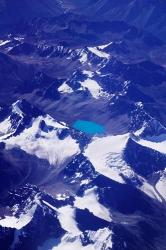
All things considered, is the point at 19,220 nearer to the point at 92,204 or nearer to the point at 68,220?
the point at 68,220

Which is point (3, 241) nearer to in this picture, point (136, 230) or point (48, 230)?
point (48, 230)

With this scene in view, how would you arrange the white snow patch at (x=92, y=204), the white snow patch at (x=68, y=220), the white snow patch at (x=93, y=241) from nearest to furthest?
the white snow patch at (x=93, y=241) → the white snow patch at (x=68, y=220) → the white snow patch at (x=92, y=204)

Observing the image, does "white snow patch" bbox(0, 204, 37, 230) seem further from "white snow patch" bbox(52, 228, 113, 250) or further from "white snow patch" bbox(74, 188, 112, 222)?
"white snow patch" bbox(74, 188, 112, 222)

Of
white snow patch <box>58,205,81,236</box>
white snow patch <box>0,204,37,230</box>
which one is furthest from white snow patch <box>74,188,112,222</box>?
white snow patch <box>0,204,37,230</box>

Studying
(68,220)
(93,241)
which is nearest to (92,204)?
(68,220)

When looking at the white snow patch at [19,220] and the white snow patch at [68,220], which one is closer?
the white snow patch at [19,220]

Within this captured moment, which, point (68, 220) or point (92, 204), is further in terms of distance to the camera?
point (92, 204)

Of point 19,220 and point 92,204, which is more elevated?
point 19,220

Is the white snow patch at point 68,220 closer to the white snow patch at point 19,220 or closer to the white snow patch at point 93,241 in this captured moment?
the white snow patch at point 93,241

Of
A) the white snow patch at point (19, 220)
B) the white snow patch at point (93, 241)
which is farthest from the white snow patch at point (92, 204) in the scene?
the white snow patch at point (93, 241)
